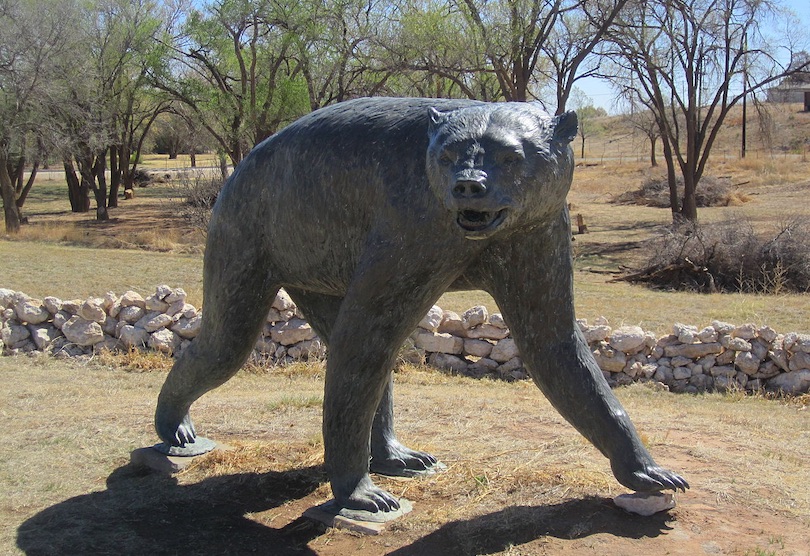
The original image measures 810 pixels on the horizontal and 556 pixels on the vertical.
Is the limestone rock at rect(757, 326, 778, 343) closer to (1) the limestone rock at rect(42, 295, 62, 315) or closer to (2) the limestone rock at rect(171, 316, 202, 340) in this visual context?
(2) the limestone rock at rect(171, 316, 202, 340)

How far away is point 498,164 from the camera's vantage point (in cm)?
295

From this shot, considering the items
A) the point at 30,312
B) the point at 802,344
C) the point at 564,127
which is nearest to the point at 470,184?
the point at 564,127

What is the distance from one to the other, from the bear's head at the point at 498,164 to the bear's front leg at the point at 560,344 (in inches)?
11.8

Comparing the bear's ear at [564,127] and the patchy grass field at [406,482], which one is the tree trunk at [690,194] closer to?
the patchy grass field at [406,482]

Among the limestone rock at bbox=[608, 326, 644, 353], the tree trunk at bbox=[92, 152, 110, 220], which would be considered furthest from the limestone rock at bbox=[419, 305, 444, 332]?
the tree trunk at bbox=[92, 152, 110, 220]

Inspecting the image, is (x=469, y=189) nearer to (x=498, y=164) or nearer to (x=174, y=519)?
(x=498, y=164)

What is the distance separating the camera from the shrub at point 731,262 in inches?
503

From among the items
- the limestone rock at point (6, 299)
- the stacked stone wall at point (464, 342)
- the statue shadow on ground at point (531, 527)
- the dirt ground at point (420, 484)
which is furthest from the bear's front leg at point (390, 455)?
the limestone rock at point (6, 299)

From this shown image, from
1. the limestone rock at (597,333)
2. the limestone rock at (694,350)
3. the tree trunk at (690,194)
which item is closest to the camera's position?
the limestone rock at (694,350)

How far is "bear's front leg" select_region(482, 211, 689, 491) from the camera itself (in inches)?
135

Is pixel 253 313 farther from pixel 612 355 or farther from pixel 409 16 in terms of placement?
pixel 409 16

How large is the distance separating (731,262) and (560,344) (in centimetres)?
1051

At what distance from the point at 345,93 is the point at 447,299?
14.8m

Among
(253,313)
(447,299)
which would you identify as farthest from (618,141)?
(253,313)
